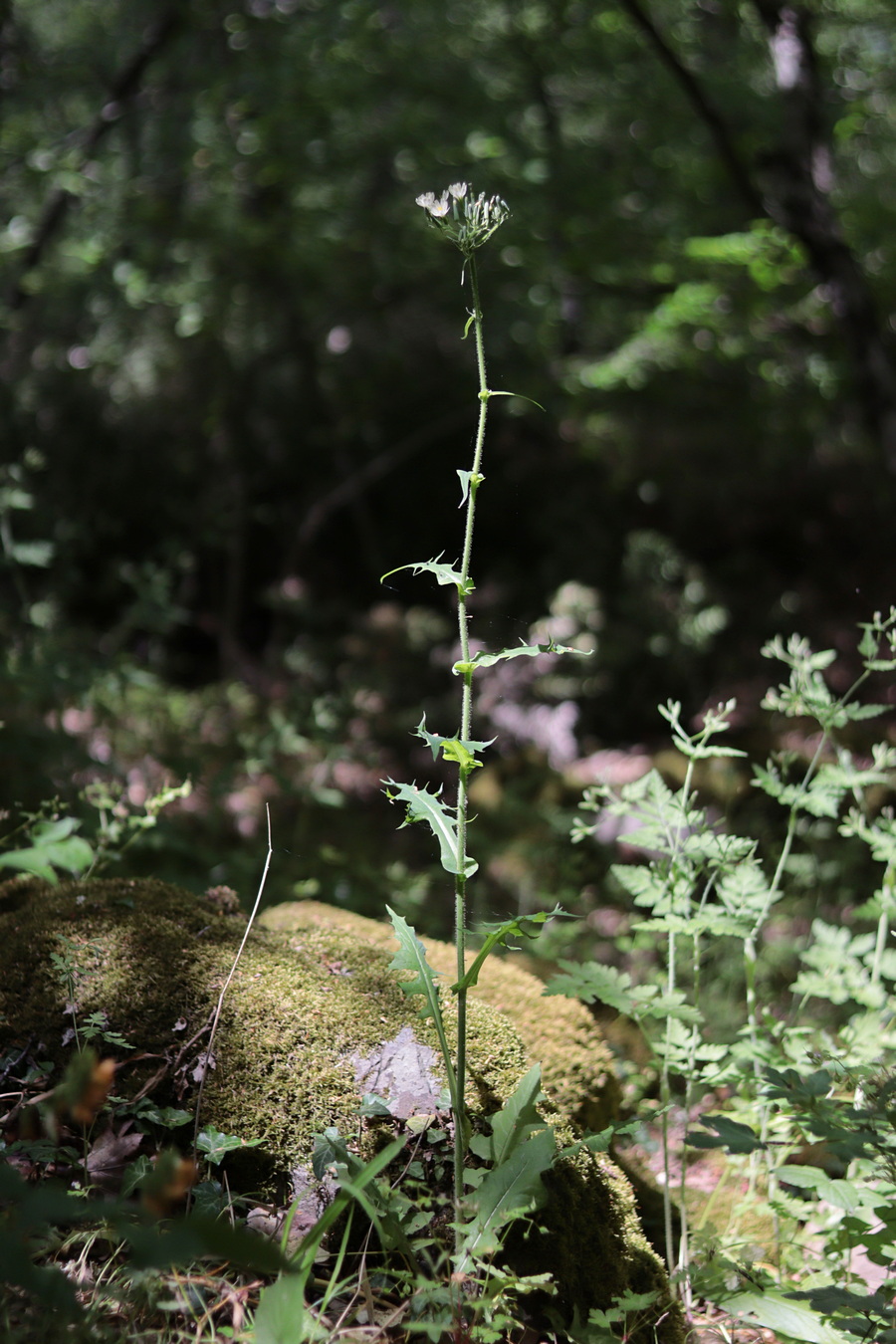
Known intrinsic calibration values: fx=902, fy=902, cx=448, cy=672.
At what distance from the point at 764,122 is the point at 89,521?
5998 mm

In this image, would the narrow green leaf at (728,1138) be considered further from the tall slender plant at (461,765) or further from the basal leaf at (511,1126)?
the tall slender plant at (461,765)

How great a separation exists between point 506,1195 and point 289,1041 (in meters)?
0.49

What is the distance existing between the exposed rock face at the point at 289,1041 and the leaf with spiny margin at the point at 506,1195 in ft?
0.29

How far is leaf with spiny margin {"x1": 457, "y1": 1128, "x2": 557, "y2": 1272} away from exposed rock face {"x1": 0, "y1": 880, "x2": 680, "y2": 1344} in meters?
0.09

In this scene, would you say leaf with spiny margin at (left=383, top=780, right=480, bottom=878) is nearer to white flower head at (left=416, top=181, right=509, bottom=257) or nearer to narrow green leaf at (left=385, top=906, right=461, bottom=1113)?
narrow green leaf at (left=385, top=906, right=461, bottom=1113)

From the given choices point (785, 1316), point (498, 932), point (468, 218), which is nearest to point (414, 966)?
point (498, 932)

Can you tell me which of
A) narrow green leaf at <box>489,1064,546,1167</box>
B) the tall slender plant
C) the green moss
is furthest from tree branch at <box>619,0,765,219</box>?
narrow green leaf at <box>489,1064,546,1167</box>

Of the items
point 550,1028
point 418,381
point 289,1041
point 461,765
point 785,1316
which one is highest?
point 461,765

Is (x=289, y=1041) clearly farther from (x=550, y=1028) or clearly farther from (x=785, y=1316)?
(x=785, y=1316)

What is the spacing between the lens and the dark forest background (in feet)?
16.1

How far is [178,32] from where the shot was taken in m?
6.07

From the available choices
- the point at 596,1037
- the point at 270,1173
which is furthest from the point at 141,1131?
the point at 596,1037

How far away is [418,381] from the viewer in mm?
8070

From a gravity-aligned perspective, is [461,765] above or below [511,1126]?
above
